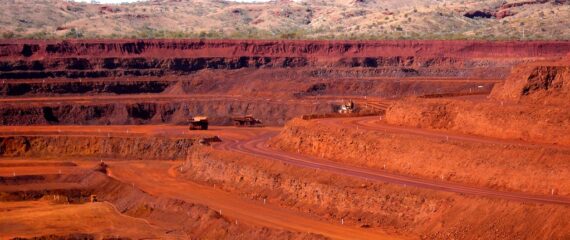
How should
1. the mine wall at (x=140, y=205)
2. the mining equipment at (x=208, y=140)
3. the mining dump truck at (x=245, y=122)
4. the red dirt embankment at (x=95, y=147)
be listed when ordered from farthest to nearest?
the mining dump truck at (x=245, y=122) → the red dirt embankment at (x=95, y=147) → the mining equipment at (x=208, y=140) → the mine wall at (x=140, y=205)

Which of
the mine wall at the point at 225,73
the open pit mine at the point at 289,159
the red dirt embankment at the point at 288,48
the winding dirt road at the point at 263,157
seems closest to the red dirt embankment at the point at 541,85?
the open pit mine at the point at 289,159

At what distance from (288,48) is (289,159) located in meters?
98.4

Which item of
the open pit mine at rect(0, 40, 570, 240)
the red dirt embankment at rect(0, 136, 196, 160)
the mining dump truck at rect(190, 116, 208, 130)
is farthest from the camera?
the mining dump truck at rect(190, 116, 208, 130)

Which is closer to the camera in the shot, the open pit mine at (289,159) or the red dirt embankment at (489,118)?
the open pit mine at (289,159)

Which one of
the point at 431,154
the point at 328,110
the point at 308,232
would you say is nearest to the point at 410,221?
the point at 308,232

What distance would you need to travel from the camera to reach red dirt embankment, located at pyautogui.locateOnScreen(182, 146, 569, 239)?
190 feet

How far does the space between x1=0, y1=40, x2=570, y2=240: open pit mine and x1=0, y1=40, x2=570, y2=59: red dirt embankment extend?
64.5ft

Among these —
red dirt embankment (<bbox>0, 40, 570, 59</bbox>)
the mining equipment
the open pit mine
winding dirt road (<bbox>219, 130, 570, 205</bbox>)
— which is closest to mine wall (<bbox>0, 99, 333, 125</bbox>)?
the open pit mine

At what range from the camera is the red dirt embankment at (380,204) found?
190ft

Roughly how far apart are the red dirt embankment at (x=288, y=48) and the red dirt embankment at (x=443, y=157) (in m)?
87.6

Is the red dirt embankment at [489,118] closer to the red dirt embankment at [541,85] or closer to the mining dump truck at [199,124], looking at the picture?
the red dirt embankment at [541,85]

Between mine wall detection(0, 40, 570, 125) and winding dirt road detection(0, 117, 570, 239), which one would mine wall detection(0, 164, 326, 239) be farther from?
mine wall detection(0, 40, 570, 125)

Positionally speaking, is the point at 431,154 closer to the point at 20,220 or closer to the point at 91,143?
the point at 20,220

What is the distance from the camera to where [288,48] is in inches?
7165
